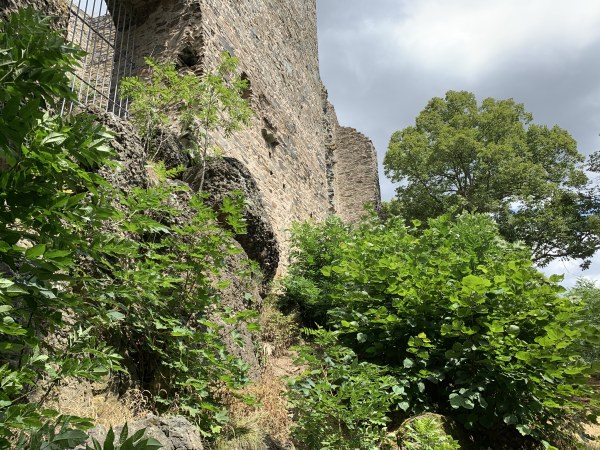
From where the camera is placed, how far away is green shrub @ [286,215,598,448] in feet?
12.0

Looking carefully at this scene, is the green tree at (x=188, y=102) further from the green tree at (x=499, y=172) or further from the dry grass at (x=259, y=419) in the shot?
the green tree at (x=499, y=172)

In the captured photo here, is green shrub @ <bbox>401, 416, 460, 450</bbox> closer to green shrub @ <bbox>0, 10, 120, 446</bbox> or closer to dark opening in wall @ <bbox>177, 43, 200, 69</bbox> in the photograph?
green shrub @ <bbox>0, 10, 120, 446</bbox>

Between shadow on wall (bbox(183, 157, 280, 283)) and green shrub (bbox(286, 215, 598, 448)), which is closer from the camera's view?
green shrub (bbox(286, 215, 598, 448))

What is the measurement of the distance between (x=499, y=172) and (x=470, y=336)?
1173 cm

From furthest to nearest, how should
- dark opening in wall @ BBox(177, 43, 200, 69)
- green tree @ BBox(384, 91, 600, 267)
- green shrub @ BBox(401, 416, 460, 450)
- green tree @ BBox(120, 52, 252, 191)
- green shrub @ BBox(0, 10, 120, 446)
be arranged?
green tree @ BBox(384, 91, 600, 267)
dark opening in wall @ BBox(177, 43, 200, 69)
green tree @ BBox(120, 52, 252, 191)
green shrub @ BBox(401, 416, 460, 450)
green shrub @ BBox(0, 10, 120, 446)

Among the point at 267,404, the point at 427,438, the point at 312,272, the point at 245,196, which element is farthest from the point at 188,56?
the point at 427,438

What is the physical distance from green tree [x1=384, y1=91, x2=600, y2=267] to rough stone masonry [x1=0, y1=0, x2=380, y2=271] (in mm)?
2998

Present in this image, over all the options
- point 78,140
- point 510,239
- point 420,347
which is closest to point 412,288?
point 420,347

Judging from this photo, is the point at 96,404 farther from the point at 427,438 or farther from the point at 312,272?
the point at 312,272

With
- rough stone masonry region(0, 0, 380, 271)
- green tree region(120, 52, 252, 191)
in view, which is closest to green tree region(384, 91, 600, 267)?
rough stone masonry region(0, 0, 380, 271)

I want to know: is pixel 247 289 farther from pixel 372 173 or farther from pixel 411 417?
pixel 372 173

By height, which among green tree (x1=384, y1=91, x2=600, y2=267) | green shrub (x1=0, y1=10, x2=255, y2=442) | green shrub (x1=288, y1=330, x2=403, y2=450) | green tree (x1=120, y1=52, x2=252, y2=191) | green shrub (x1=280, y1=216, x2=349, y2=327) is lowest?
green shrub (x1=288, y1=330, x2=403, y2=450)

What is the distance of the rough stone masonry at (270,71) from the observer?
684 cm

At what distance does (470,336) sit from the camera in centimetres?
384
